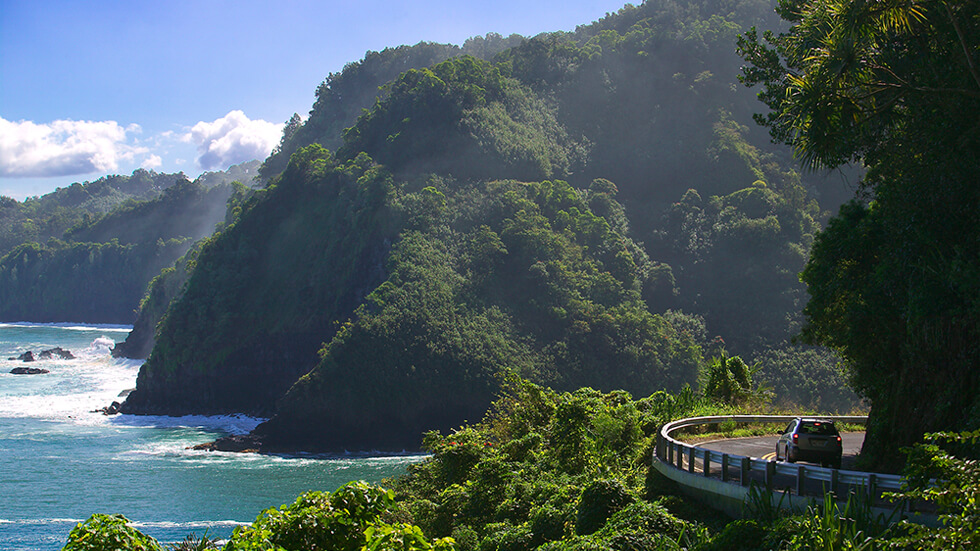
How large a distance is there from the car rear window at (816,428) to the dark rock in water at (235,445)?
5249cm

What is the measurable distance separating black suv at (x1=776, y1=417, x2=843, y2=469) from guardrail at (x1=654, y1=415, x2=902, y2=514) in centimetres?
131

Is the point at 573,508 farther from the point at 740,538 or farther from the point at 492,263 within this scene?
the point at 492,263

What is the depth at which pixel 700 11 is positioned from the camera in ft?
419

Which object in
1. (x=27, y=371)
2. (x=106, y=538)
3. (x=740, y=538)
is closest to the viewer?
(x=106, y=538)

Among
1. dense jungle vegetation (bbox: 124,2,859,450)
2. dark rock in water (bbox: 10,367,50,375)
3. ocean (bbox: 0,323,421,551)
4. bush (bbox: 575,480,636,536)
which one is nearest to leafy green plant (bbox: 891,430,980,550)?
bush (bbox: 575,480,636,536)

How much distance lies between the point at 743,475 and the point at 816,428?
2.82m

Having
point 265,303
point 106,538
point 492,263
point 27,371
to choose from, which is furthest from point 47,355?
point 106,538

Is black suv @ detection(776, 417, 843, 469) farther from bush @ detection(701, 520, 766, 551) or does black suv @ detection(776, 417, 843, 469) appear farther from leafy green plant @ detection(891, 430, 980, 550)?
leafy green plant @ detection(891, 430, 980, 550)

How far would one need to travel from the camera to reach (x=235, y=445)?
61.2 m

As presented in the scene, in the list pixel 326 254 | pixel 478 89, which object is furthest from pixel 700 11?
pixel 326 254

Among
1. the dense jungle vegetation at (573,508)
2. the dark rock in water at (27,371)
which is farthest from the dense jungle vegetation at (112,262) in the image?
the dense jungle vegetation at (573,508)

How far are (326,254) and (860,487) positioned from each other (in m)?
75.2

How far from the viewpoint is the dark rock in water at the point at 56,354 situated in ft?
356

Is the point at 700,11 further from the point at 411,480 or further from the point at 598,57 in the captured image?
the point at 411,480
